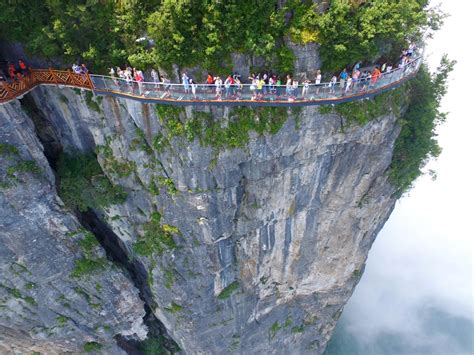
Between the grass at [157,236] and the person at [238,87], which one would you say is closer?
the person at [238,87]

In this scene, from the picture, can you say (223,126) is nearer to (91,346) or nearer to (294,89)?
(294,89)

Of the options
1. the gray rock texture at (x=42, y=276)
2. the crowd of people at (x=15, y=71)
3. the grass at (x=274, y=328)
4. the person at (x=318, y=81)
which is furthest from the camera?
the grass at (x=274, y=328)

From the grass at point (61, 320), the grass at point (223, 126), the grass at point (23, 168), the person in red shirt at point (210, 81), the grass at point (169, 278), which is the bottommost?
the grass at point (61, 320)

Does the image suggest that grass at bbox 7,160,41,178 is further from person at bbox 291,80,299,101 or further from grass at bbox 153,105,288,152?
person at bbox 291,80,299,101

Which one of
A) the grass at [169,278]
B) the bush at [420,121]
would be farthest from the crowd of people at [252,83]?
the grass at [169,278]

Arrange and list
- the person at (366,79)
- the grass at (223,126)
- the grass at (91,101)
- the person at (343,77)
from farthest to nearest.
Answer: the grass at (91,101) → the grass at (223,126) → the person at (366,79) → the person at (343,77)

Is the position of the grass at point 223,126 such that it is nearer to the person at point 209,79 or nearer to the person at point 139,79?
the person at point 139,79

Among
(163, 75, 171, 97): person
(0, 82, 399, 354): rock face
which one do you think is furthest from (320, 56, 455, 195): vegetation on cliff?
(163, 75, 171, 97): person
